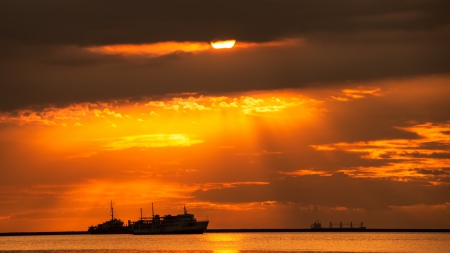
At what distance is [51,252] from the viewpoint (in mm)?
199875

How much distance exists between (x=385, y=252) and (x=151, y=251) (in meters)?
55.3

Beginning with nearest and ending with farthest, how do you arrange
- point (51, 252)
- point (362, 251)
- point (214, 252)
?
1. point (214, 252)
2. point (362, 251)
3. point (51, 252)

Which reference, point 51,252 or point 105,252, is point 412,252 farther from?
point 51,252

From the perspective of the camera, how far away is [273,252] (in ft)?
605

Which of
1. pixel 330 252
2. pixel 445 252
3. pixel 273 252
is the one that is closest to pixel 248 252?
pixel 273 252

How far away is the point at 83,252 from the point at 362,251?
68895 mm

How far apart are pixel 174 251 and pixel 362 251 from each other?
4516 centimetres

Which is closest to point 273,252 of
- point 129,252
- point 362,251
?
point 362,251

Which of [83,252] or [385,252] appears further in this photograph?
[83,252]

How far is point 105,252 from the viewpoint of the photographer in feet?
606

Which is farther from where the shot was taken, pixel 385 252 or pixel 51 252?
pixel 51 252

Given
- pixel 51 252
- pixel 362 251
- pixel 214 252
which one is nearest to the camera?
pixel 214 252

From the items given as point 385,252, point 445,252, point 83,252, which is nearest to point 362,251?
point 385,252

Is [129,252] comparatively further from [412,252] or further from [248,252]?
[412,252]
